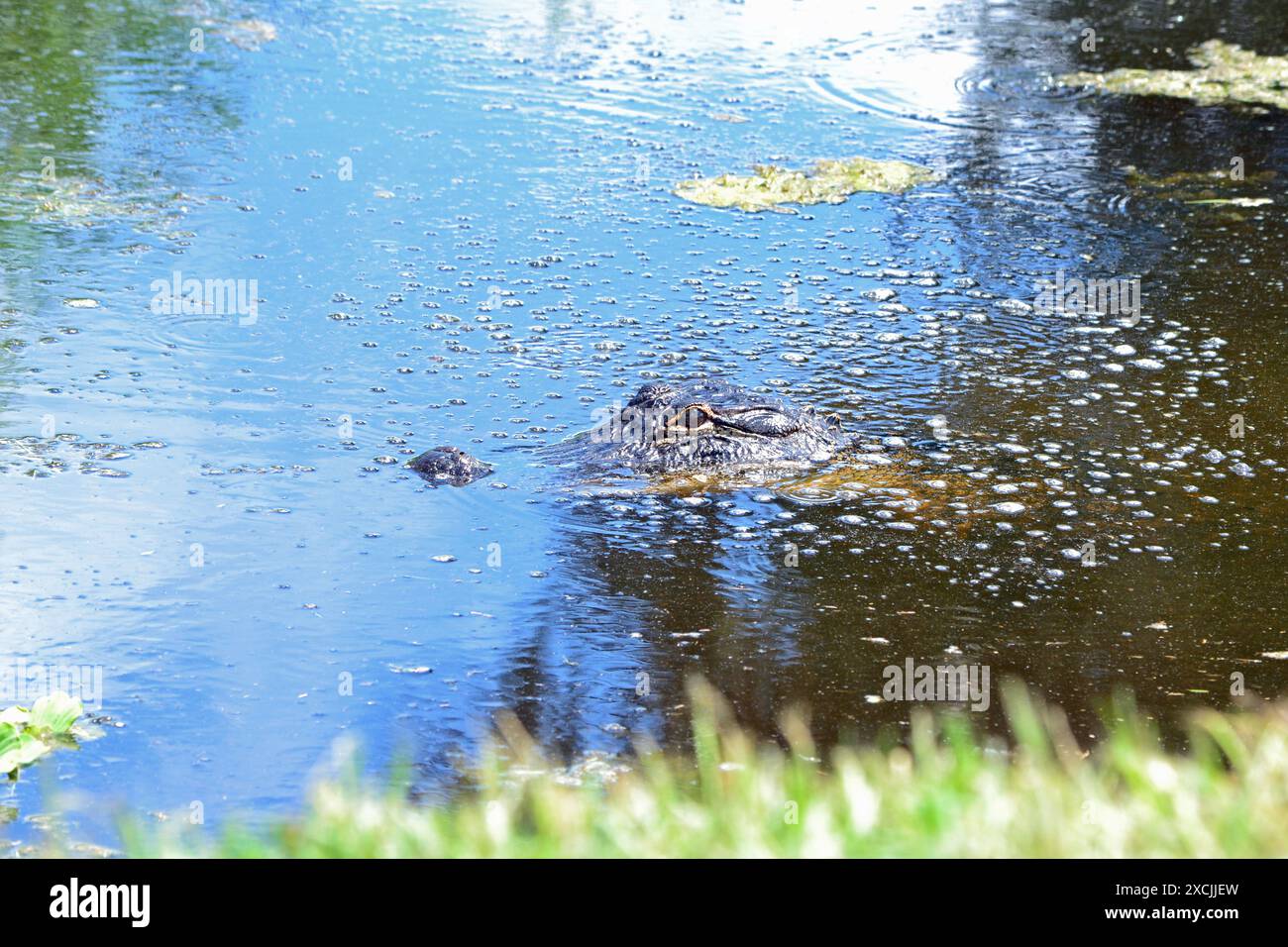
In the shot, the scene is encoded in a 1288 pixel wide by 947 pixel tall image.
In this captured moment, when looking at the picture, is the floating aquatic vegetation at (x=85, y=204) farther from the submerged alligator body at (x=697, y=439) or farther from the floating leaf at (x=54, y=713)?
the floating leaf at (x=54, y=713)

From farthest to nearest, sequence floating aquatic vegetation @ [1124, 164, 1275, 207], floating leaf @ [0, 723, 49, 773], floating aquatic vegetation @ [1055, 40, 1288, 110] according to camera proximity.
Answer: floating aquatic vegetation @ [1055, 40, 1288, 110] < floating aquatic vegetation @ [1124, 164, 1275, 207] < floating leaf @ [0, 723, 49, 773]

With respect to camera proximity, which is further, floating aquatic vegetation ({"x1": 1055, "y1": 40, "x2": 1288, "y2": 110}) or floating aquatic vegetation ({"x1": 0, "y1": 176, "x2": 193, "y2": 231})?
floating aquatic vegetation ({"x1": 1055, "y1": 40, "x2": 1288, "y2": 110})

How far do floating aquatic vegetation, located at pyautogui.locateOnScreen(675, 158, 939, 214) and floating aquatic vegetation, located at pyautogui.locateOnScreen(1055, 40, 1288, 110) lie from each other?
4.03 m

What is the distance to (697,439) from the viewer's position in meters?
7.79

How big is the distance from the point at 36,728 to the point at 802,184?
905cm

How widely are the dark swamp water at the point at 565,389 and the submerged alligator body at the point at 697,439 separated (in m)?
0.30

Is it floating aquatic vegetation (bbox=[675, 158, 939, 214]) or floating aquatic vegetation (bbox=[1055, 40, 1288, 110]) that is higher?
floating aquatic vegetation (bbox=[1055, 40, 1288, 110])

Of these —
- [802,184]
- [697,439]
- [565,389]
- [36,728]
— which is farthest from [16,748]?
[802,184]

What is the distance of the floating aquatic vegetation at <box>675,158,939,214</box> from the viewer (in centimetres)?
1225

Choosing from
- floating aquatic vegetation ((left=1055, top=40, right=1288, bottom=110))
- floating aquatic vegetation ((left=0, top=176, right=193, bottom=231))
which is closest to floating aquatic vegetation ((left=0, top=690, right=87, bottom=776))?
floating aquatic vegetation ((left=0, top=176, right=193, bottom=231))

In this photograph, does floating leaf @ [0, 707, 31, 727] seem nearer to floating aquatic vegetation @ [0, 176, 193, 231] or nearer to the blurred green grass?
the blurred green grass

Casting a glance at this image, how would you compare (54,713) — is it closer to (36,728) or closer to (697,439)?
(36,728)

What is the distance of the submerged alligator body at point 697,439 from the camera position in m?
7.72
